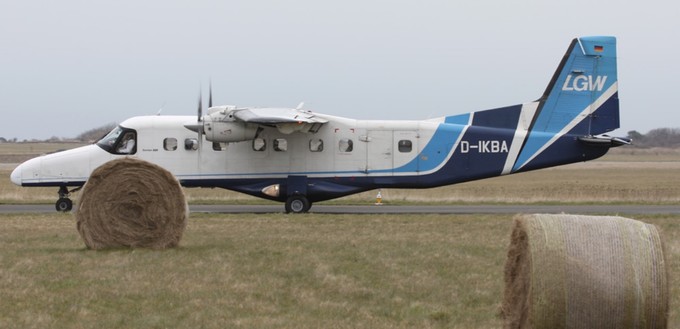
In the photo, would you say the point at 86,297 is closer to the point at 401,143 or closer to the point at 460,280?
the point at 460,280

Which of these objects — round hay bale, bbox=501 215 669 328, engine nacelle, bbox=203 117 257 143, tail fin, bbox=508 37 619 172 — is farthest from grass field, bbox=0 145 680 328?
tail fin, bbox=508 37 619 172

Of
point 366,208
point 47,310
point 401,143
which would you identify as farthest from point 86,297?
point 366,208

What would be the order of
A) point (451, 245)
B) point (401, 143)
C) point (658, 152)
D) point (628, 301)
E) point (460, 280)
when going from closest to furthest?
point (628, 301), point (460, 280), point (451, 245), point (401, 143), point (658, 152)

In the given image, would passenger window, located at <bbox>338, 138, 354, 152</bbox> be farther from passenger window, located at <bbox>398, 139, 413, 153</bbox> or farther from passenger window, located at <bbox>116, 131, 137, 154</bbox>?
passenger window, located at <bbox>116, 131, 137, 154</bbox>

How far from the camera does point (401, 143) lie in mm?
24344

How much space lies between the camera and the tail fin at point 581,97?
2441 cm

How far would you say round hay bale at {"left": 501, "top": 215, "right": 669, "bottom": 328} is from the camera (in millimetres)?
7215

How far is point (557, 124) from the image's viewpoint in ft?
80.4

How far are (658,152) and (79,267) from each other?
4710 inches

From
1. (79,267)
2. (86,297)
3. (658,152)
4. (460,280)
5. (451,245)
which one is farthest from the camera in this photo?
(658,152)

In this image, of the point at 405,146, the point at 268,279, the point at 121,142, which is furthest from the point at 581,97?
the point at 268,279

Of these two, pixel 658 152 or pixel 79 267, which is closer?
pixel 79 267

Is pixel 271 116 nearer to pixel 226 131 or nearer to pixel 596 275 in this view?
pixel 226 131

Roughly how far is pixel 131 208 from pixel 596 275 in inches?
369
